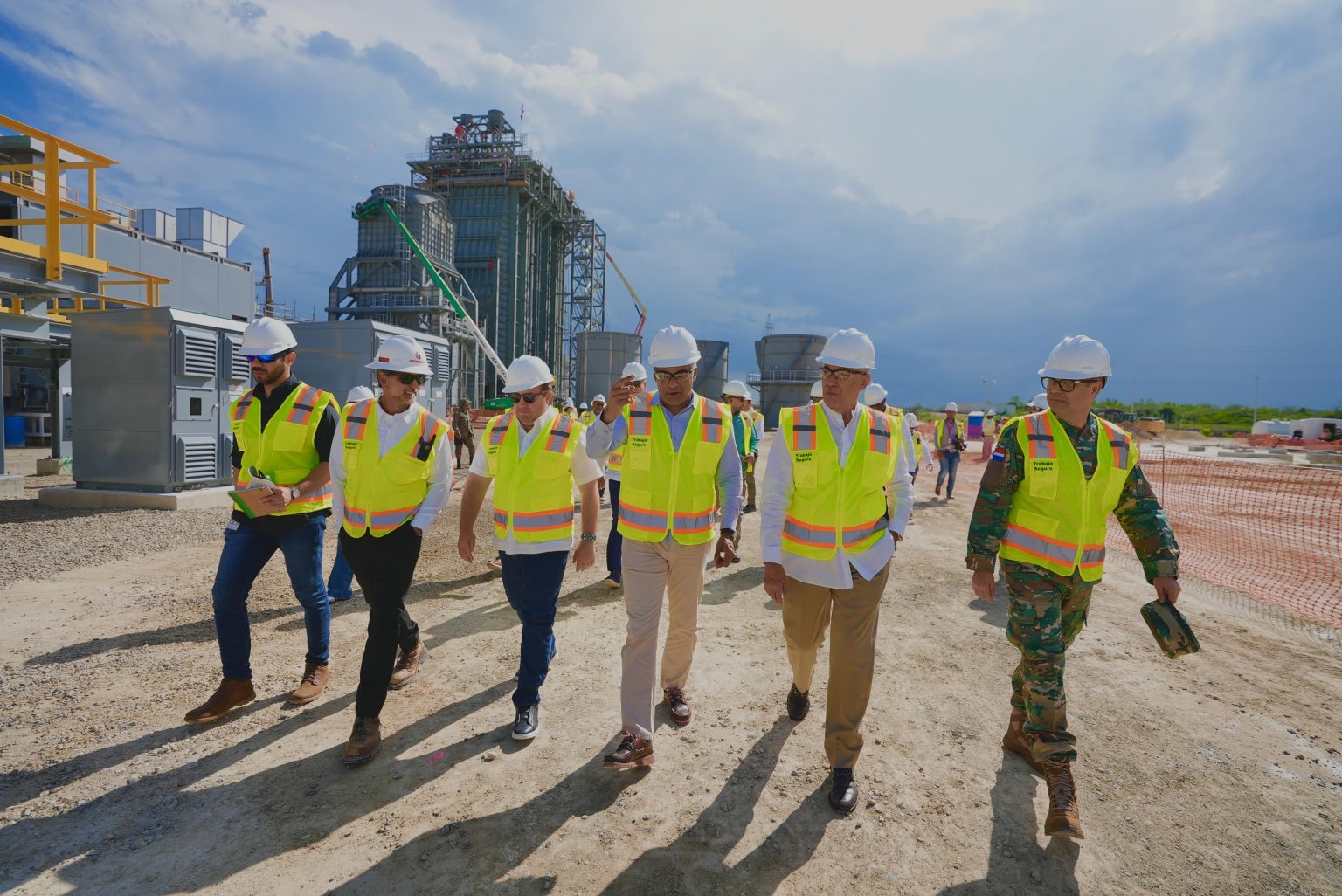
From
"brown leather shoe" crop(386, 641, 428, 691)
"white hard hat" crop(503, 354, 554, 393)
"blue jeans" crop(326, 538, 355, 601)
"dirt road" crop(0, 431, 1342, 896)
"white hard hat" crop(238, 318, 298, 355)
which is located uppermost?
"white hard hat" crop(238, 318, 298, 355)

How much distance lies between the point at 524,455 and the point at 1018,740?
2993mm

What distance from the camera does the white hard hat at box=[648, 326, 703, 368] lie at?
3.41 m

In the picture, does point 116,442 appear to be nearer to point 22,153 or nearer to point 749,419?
point 749,419

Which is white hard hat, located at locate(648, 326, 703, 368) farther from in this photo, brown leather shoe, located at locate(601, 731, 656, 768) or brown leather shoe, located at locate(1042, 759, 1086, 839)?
brown leather shoe, located at locate(1042, 759, 1086, 839)

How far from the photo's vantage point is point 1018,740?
3508mm

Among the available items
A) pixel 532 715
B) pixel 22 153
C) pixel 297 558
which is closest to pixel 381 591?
pixel 297 558

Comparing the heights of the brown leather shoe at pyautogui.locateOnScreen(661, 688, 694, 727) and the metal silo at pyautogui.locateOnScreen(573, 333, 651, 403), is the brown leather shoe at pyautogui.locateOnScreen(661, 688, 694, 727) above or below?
below

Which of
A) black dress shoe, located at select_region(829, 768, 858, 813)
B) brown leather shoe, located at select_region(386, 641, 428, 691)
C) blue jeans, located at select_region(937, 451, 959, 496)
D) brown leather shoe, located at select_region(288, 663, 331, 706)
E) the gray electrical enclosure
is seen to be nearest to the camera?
black dress shoe, located at select_region(829, 768, 858, 813)

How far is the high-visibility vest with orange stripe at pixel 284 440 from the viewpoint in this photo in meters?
3.73

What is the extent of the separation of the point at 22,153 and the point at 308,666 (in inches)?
778

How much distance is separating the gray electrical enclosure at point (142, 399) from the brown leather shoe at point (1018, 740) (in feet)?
36.2

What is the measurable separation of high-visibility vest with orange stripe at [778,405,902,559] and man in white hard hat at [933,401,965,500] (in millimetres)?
9888

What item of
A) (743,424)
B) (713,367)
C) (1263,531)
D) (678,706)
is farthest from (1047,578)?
(713,367)

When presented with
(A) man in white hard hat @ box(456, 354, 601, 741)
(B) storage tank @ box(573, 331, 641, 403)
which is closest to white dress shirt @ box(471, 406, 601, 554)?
(A) man in white hard hat @ box(456, 354, 601, 741)
